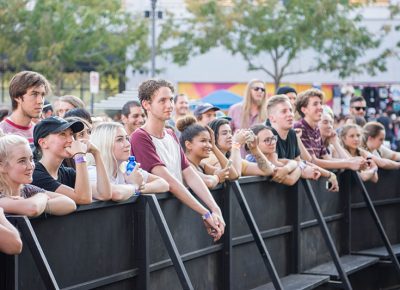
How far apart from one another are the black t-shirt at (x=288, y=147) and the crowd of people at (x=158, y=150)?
11 mm

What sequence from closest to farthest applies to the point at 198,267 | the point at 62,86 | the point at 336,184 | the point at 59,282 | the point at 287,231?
the point at 59,282, the point at 198,267, the point at 287,231, the point at 336,184, the point at 62,86

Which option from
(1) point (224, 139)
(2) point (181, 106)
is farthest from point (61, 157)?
(2) point (181, 106)

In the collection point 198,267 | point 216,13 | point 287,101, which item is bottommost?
point 198,267

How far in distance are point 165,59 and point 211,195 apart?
3359 centimetres

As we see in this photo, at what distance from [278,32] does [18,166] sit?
1356 inches

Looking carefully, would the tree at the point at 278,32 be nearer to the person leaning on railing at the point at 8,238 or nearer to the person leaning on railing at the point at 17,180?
the person leaning on railing at the point at 17,180

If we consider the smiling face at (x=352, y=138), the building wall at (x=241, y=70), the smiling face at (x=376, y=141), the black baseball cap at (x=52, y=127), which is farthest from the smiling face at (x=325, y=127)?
the building wall at (x=241, y=70)

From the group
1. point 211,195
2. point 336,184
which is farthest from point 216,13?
point 211,195

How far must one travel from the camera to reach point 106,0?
41562 millimetres

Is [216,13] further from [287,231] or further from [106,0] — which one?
[287,231]

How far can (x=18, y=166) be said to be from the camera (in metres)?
6.37

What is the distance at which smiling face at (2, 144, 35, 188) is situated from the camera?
637 centimetres

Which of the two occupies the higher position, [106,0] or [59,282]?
[106,0]

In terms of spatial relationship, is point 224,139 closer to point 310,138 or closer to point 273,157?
point 273,157
